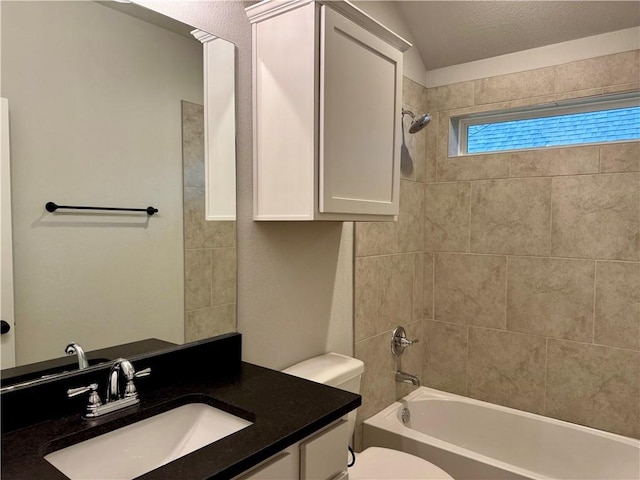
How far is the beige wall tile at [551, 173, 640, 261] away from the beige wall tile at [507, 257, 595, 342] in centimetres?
9

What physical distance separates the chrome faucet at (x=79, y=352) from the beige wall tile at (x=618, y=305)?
2.30 meters

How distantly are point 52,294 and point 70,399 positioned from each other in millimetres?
269

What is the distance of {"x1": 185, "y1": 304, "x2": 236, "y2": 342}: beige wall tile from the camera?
1432 millimetres

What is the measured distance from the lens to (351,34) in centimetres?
153

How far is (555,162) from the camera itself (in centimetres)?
236

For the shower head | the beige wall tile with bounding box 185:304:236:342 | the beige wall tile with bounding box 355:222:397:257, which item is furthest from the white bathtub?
the shower head

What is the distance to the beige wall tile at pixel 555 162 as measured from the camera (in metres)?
2.26

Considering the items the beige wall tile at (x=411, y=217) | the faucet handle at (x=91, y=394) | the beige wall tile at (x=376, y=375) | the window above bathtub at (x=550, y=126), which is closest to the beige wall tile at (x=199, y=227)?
the faucet handle at (x=91, y=394)

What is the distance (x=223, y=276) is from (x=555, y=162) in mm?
1854

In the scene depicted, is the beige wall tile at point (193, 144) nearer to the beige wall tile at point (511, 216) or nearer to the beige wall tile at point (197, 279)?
the beige wall tile at point (197, 279)

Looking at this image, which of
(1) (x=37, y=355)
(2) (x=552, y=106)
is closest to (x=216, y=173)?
(1) (x=37, y=355)

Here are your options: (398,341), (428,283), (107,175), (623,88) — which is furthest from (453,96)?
(107,175)

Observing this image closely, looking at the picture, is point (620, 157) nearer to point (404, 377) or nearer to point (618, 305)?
point (618, 305)

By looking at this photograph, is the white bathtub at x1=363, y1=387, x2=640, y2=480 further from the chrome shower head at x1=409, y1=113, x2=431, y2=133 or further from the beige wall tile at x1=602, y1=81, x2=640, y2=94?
the beige wall tile at x1=602, y1=81, x2=640, y2=94
